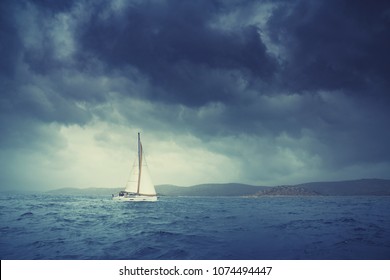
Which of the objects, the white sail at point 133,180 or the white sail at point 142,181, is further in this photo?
the white sail at point 133,180

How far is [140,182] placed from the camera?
261ft

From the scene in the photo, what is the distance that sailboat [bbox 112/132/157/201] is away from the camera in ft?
257

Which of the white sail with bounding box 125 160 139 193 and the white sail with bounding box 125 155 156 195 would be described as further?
the white sail with bounding box 125 160 139 193

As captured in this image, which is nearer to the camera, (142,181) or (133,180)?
(142,181)

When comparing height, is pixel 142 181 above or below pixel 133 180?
below

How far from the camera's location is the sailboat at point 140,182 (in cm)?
7844

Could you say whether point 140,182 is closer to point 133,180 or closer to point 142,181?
point 142,181

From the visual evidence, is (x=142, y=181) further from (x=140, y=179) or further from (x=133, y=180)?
(x=133, y=180)

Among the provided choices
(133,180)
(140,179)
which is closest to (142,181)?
(140,179)

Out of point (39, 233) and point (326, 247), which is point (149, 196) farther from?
point (326, 247)

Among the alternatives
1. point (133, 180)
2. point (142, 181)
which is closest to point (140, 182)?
point (142, 181)
